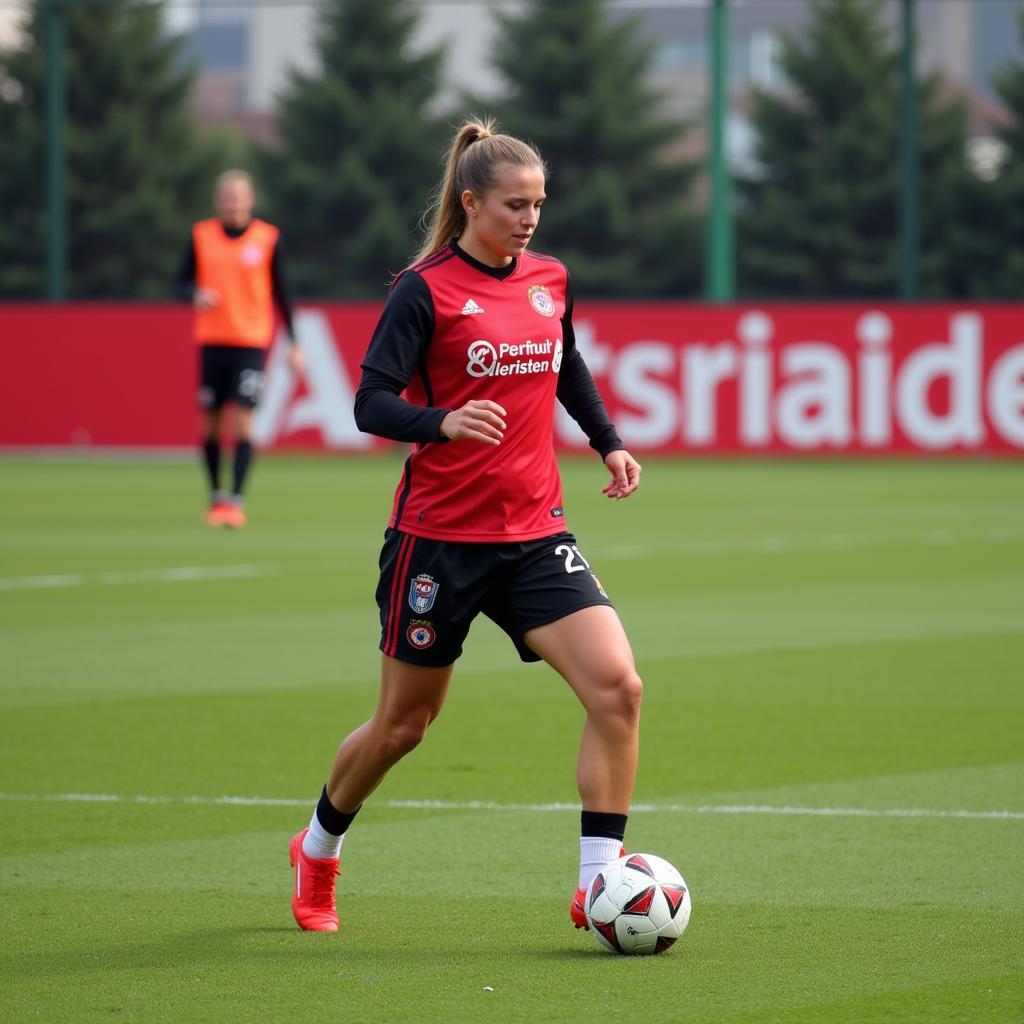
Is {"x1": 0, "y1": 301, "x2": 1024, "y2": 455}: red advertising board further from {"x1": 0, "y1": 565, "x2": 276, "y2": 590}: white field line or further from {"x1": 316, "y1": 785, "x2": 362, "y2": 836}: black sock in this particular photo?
{"x1": 316, "y1": 785, "x2": 362, "y2": 836}: black sock

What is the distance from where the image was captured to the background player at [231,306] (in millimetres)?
17562

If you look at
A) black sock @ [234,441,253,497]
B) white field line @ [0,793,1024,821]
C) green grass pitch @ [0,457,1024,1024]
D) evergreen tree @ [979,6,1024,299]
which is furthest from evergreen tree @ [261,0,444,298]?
white field line @ [0,793,1024,821]

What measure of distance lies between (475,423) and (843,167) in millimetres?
46899

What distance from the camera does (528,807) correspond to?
7250 mm

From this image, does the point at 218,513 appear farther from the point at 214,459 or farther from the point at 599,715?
the point at 599,715

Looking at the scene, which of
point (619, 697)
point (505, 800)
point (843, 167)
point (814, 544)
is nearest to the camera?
point (619, 697)

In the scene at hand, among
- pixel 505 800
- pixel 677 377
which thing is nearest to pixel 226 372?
pixel 677 377

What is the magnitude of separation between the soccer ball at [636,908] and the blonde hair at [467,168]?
169cm

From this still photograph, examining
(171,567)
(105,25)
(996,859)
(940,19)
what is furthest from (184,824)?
(940,19)

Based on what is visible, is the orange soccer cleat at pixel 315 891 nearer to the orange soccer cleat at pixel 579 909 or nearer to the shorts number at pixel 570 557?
the orange soccer cleat at pixel 579 909

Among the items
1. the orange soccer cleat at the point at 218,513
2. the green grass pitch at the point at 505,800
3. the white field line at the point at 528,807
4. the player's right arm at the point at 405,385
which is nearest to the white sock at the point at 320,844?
the green grass pitch at the point at 505,800

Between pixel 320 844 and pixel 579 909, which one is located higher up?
pixel 320 844

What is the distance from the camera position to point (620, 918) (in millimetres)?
5383

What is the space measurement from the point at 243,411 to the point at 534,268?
11.9m
